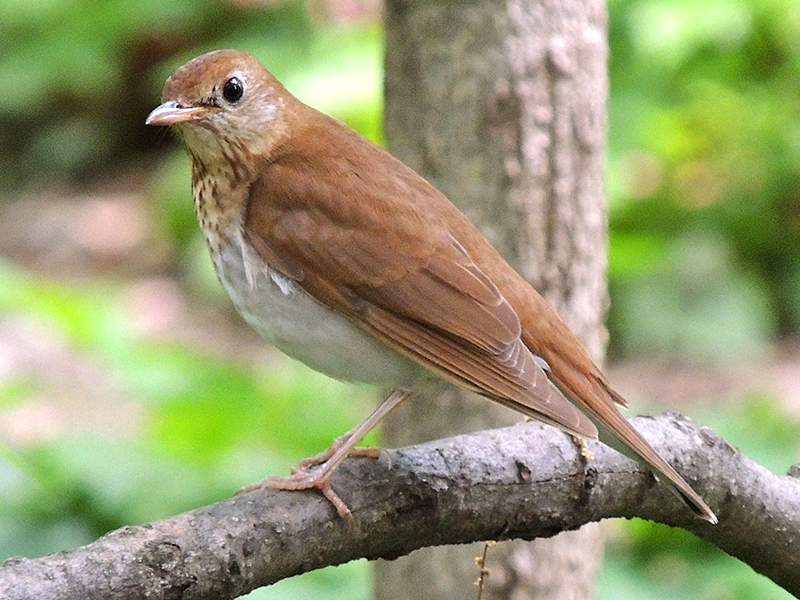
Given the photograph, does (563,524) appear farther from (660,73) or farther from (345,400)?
(660,73)

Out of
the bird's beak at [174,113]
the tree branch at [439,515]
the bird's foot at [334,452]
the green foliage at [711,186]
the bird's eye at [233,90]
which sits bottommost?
the tree branch at [439,515]

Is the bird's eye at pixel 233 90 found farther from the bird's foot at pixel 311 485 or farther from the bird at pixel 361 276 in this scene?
the bird's foot at pixel 311 485

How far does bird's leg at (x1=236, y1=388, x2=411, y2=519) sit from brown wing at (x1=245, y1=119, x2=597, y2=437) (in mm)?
239

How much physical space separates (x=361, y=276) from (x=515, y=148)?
1.05 m

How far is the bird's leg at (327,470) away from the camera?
2.71 meters

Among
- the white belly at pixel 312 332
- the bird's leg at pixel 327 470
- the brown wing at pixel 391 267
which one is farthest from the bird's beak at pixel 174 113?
the bird's leg at pixel 327 470

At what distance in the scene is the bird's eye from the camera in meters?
3.18

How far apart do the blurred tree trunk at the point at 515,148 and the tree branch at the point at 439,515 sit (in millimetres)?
944

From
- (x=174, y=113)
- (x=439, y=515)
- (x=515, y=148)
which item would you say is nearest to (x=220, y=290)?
(x=515, y=148)

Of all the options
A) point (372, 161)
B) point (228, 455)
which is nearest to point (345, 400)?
point (228, 455)

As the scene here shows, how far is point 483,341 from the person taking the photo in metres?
2.88

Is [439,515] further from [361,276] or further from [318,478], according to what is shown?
[361,276]

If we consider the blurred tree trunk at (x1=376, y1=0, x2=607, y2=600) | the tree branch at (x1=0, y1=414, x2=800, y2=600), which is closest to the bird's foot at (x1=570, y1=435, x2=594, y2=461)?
the tree branch at (x1=0, y1=414, x2=800, y2=600)

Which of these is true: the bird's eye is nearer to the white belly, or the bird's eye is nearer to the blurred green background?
the white belly
